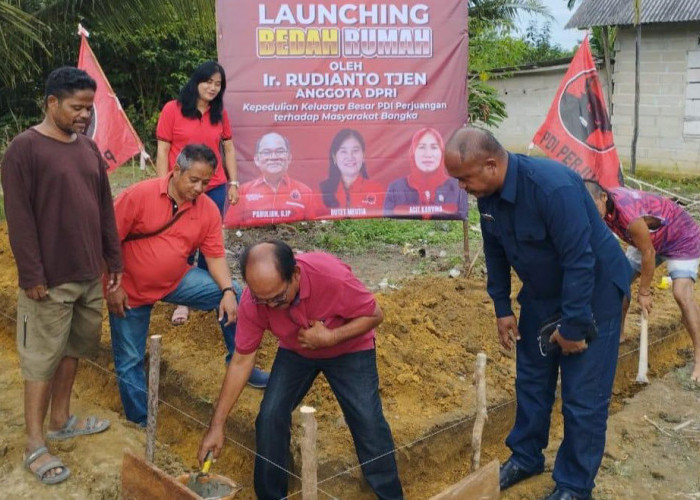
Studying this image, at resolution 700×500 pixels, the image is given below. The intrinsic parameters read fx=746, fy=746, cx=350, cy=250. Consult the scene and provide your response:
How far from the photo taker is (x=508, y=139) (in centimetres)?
1683

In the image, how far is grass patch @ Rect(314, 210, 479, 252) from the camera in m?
8.56

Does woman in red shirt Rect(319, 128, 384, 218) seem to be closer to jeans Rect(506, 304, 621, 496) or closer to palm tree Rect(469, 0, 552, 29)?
jeans Rect(506, 304, 621, 496)

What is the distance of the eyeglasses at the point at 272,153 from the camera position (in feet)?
20.6

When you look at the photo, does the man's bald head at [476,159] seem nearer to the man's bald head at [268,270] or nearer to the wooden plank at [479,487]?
the man's bald head at [268,270]

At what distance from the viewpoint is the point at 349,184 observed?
6.52m

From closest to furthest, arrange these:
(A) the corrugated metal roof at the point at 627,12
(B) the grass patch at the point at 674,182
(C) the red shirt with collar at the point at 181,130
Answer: (C) the red shirt with collar at the point at 181,130, (B) the grass patch at the point at 674,182, (A) the corrugated metal roof at the point at 627,12

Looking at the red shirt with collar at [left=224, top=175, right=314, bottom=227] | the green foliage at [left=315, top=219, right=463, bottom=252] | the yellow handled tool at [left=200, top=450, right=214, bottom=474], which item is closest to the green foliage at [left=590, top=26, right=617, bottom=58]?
the green foliage at [left=315, top=219, right=463, bottom=252]

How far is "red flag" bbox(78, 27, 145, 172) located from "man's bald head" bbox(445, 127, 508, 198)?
3978 mm

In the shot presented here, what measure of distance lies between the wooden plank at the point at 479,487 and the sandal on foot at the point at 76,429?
2188 mm

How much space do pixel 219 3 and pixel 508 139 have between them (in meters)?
11.8

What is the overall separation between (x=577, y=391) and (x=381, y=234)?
5.58 meters

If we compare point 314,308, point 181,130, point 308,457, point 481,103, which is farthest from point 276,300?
point 481,103

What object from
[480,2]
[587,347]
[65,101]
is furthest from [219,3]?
[480,2]

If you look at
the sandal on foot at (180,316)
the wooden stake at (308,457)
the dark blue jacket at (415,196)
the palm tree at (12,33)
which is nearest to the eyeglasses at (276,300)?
the wooden stake at (308,457)
